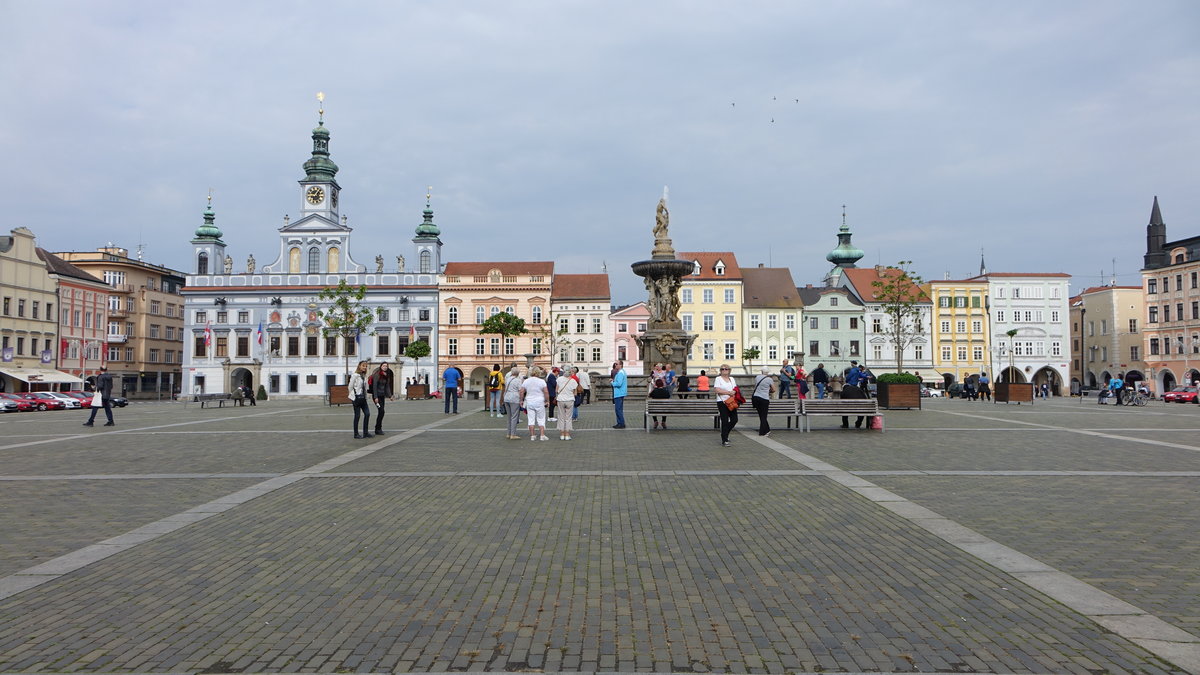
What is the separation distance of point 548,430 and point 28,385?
58670 mm

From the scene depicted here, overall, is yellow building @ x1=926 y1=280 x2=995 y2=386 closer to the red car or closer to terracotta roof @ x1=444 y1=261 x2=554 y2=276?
the red car

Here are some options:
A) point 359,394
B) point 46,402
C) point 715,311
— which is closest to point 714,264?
point 715,311

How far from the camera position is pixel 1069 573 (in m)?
5.86

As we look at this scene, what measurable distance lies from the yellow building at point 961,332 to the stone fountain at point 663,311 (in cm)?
5765

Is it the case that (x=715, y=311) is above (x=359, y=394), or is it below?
above

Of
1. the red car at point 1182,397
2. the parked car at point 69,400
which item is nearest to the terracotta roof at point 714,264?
the red car at point 1182,397

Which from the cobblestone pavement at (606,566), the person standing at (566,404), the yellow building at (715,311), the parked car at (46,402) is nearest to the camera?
the cobblestone pavement at (606,566)

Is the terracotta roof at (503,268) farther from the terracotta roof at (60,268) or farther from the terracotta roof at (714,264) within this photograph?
the terracotta roof at (60,268)

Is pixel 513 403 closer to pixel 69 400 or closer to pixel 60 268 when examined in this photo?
pixel 69 400

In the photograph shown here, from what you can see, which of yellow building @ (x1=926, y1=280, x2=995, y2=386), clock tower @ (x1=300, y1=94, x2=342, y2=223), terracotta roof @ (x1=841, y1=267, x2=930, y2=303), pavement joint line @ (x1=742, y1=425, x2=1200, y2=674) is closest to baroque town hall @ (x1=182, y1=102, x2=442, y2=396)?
clock tower @ (x1=300, y1=94, x2=342, y2=223)

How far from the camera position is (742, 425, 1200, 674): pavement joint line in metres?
4.41

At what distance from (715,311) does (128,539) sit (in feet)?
247

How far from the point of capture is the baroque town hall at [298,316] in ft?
254

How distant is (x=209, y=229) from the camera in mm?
A: 87625
